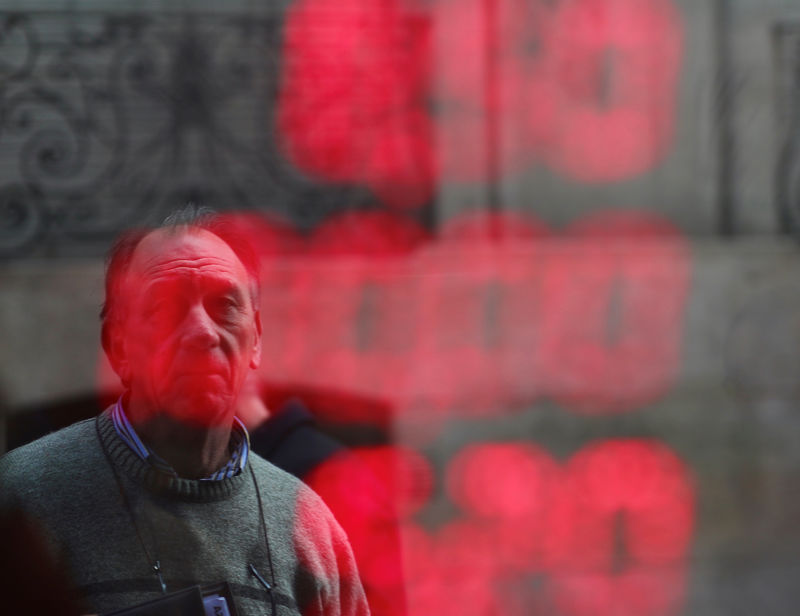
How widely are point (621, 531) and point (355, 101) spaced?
2798 millimetres

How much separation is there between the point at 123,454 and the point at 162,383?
16 centimetres

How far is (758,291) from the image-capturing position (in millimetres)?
6223

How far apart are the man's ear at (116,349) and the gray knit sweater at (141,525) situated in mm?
96

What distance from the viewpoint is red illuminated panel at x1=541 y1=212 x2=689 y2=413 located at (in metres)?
6.09

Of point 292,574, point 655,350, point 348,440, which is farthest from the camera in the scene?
point 655,350

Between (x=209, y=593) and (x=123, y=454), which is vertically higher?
(x=123, y=454)

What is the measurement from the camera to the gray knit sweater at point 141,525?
1605mm

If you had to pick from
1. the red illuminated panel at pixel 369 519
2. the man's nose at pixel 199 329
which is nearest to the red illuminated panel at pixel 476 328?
the red illuminated panel at pixel 369 519

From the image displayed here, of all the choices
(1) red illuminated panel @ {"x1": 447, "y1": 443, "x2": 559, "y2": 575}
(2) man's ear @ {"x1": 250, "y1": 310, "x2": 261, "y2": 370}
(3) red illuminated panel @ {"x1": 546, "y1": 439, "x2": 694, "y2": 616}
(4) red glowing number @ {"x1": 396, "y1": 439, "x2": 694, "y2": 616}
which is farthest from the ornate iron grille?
(2) man's ear @ {"x1": 250, "y1": 310, "x2": 261, "y2": 370}

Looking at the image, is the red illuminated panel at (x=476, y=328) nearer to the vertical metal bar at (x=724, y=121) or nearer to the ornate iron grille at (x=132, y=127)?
the ornate iron grille at (x=132, y=127)

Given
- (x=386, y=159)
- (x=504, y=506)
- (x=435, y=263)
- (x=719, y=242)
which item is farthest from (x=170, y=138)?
(x=719, y=242)

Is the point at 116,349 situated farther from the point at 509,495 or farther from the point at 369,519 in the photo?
the point at 509,495

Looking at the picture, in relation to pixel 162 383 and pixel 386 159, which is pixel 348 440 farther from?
pixel 162 383

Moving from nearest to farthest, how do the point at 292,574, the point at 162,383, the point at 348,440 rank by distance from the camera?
the point at 162,383 → the point at 292,574 → the point at 348,440
